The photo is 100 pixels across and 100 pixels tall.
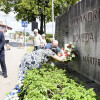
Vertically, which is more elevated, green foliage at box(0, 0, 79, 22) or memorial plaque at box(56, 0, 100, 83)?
green foliage at box(0, 0, 79, 22)

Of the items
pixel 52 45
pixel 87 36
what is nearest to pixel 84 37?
pixel 87 36

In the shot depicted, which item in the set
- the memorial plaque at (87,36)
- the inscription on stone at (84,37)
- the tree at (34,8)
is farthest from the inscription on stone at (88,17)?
the tree at (34,8)

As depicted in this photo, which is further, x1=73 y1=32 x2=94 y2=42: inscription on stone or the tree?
the tree

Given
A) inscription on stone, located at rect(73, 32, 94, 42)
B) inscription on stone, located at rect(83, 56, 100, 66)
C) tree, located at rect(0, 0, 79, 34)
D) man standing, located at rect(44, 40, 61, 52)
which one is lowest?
inscription on stone, located at rect(83, 56, 100, 66)

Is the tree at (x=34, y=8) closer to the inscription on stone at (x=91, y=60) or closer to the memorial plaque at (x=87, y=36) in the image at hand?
the memorial plaque at (x=87, y=36)

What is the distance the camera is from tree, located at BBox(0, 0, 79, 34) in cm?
2242

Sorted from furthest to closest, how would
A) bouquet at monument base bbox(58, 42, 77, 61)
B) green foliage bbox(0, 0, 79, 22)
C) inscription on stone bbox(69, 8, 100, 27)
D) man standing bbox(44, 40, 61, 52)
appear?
green foliage bbox(0, 0, 79, 22), bouquet at monument base bbox(58, 42, 77, 61), man standing bbox(44, 40, 61, 52), inscription on stone bbox(69, 8, 100, 27)

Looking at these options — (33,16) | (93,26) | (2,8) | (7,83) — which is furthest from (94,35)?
(2,8)

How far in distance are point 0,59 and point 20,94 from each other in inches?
122

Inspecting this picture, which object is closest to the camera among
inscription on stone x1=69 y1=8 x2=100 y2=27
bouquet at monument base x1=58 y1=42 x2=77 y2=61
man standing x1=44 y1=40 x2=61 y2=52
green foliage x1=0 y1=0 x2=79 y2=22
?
inscription on stone x1=69 y1=8 x2=100 y2=27

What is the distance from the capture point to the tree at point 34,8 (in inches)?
883

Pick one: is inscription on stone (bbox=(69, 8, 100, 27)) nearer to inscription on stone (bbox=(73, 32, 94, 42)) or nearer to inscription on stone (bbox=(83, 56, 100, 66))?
inscription on stone (bbox=(73, 32, 94, 42))

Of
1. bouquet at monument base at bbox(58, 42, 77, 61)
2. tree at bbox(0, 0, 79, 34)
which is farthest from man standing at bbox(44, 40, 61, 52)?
tree at bbox(0, 0, 79, 34)

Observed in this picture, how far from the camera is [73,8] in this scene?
690 cm
